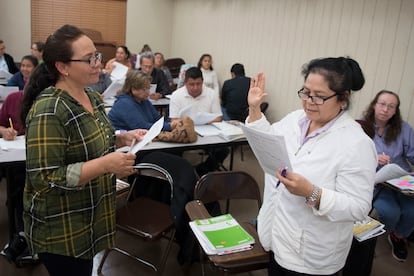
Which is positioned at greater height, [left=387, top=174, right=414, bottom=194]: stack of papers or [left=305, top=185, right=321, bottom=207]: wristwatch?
[left=305, top=185, right=321, bottom=207]: wristwatch

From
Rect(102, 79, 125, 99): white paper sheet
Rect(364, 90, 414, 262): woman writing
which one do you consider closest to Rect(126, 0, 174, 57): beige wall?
Rect(102, 79, 125, 99): white paper sheet

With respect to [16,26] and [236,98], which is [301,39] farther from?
[16,26]

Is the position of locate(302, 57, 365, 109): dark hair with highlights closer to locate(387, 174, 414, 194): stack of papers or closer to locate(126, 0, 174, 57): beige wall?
locate(387, 174, 414, 194): stack of papers

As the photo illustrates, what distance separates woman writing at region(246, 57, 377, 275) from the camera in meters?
1.27

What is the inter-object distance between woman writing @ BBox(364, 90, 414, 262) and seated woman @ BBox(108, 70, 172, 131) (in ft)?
6.09

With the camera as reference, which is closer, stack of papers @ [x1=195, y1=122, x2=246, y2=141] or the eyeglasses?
the eyeglasses

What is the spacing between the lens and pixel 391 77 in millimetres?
3965

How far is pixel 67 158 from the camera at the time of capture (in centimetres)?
131

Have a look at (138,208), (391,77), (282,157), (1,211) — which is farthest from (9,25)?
(282,157)

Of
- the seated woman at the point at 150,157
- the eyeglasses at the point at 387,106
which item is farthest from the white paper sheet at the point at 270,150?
the eyeglasses at the point at 387,106

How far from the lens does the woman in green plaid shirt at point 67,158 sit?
1.25 meters

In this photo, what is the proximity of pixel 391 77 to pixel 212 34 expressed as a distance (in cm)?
385

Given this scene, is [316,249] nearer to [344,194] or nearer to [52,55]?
[344,194]

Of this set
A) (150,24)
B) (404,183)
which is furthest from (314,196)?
(150,24)
